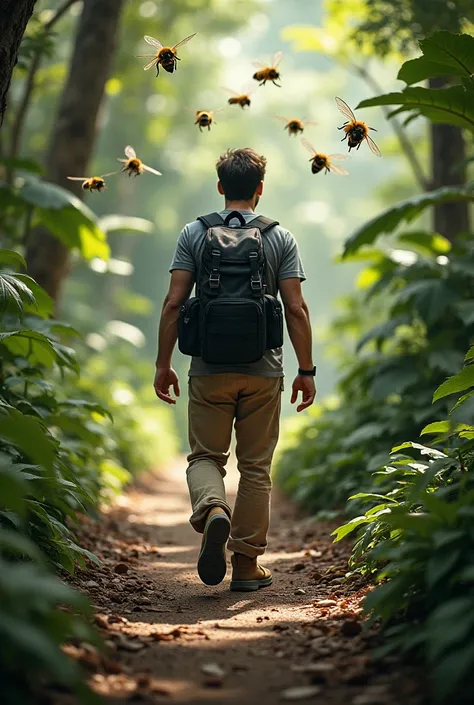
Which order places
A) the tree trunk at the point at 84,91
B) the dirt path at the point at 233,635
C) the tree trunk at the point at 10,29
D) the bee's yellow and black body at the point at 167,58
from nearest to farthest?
1. the dirt path at the point at 233,635
2. the tree trunk at the point at 10,29
3. the bee's yellow and black body at the point at 167,58
4. the tree trunk at the point at 84,91

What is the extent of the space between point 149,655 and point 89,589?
1.09 meters

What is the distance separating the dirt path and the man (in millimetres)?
401

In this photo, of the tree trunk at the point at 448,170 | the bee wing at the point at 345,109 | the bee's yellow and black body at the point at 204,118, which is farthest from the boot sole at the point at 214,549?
the tree trunk at the point at 448,170

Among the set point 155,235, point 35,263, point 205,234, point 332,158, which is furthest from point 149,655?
point 155,235

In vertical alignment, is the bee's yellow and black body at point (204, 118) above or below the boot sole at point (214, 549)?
above

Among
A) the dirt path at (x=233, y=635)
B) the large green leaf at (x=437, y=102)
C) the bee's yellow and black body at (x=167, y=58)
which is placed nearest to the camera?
the dirt path at (x=233, y=635)

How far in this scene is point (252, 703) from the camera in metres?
2.44

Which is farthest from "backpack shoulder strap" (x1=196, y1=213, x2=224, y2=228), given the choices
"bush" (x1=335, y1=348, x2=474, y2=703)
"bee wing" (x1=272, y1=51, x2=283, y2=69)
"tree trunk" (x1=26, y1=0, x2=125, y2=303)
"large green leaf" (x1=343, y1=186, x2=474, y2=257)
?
"tree trunk" (x1=26, y1=0, x2=125, y2=303)

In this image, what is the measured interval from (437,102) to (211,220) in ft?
5.63

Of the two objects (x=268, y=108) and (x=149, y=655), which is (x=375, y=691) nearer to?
(x=149, y=655)

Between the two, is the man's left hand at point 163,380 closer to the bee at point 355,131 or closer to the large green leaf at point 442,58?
the bee at point 355,131

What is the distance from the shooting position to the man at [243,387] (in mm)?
4215

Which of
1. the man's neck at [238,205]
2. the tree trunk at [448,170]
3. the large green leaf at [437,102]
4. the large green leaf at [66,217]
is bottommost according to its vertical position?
the man's neck at [238,205]

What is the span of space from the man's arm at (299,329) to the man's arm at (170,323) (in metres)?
0.52
